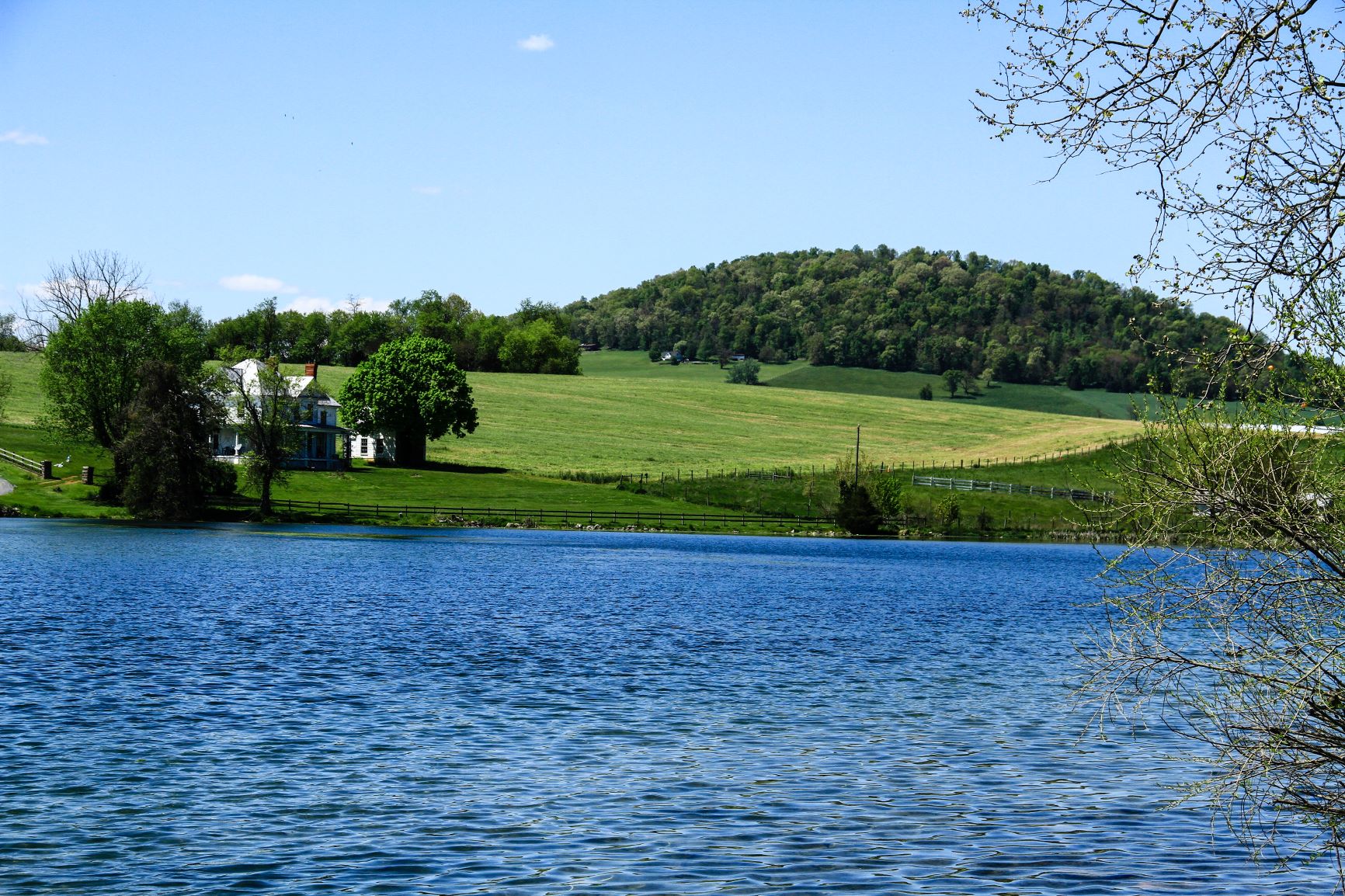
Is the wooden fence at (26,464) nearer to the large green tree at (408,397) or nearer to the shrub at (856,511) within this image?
the large green tree at (408,397)

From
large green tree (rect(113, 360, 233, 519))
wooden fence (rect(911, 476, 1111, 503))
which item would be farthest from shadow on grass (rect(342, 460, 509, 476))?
wooden fence (rect(911, 476, 1111, 503))

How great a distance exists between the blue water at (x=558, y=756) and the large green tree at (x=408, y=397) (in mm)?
76201

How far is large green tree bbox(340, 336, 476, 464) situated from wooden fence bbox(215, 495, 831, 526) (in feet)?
71.4

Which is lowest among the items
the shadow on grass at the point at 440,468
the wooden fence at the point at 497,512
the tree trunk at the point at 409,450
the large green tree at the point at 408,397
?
the wooden fence at the point at 497,512

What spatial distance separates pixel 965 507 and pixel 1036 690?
89927 millimetres

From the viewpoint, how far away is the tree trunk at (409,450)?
12619cm

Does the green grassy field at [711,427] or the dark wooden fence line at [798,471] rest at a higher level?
the green grassy field at [711,427]

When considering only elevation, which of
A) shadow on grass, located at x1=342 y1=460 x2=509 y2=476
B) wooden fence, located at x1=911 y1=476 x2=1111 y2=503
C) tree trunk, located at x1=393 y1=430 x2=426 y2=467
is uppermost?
tree trunk, located at x1=393 y1=430 x2=426 y2=467

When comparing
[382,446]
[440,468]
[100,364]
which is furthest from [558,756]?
[382,446]

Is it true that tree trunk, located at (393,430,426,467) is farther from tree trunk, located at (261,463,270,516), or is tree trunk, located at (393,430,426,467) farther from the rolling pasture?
tree trunk, located at (261,463,270,516)

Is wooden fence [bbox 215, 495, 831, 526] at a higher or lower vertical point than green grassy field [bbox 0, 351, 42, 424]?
lower

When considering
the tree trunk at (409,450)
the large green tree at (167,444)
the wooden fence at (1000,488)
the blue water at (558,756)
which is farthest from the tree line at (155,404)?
the wooden fence at (1000,488)

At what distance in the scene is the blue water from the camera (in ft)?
50.3

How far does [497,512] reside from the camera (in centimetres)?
10288
